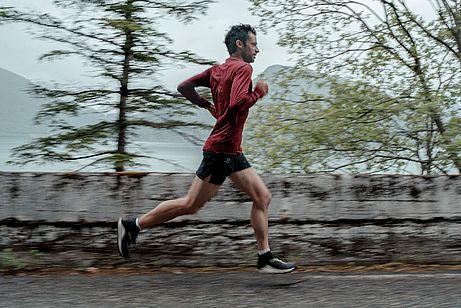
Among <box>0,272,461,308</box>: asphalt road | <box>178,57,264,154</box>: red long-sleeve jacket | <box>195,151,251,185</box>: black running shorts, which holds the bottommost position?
<box>0,272,461,308</box>: asphalt road

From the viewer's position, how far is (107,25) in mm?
7430

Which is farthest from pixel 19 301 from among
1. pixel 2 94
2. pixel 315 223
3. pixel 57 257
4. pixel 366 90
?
pixel 366 90

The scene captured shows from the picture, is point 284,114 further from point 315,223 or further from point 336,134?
point 315,223

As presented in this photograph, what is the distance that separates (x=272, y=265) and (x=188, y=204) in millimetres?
795

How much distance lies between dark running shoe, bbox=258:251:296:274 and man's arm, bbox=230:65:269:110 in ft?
3.96

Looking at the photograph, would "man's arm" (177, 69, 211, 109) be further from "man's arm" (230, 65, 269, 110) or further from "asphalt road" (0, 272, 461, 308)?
"asphalt road" (0, 272, 461, 308)

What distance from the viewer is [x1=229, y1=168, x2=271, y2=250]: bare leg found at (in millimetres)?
4395

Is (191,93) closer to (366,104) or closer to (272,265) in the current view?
(272,265)

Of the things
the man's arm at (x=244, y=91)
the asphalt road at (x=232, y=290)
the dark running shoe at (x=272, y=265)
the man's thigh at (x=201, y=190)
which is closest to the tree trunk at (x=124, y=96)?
the asphalt road at (x=232, y=290)

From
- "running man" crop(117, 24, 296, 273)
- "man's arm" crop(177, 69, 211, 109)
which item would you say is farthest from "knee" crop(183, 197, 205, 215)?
"man's arm" crop(177, 69, 211, 109)

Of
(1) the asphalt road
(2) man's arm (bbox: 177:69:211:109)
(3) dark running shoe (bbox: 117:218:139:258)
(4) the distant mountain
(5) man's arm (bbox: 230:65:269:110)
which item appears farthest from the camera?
(4) the distant mountain

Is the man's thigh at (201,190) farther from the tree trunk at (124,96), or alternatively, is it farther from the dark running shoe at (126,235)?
the tree trunk at (124,96)

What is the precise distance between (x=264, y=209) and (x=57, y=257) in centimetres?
180

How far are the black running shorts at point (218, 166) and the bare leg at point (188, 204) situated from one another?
5 cm
